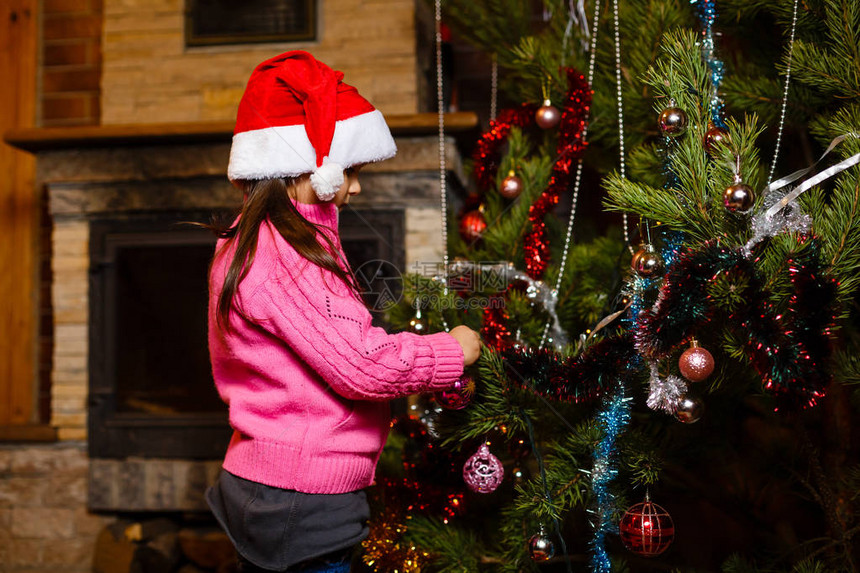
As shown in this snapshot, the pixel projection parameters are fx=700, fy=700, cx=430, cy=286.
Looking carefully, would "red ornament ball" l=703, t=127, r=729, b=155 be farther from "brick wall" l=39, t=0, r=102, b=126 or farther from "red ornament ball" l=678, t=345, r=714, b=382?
"brick wall" l=39, t=0, r=102, b=126

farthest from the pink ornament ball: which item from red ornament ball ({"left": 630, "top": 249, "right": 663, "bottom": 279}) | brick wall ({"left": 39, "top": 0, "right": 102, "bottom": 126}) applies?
brick wall ({"left": 39, "top": 0, "right": 102, "bottom": 126})

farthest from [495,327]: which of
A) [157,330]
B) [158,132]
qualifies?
[157,330]

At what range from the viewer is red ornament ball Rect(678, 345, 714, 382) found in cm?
82

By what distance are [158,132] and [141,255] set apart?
0.40 metres

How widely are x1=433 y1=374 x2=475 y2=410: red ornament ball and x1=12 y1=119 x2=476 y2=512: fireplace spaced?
96cm

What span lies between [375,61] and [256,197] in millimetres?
1118

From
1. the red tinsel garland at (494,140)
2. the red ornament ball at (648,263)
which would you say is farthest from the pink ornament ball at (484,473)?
the red tinsel garland at (494,140)

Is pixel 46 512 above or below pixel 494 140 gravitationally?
below

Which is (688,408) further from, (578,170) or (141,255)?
(141,255)

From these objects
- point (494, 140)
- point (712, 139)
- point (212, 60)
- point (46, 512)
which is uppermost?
point (212, 60)

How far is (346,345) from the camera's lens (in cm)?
92

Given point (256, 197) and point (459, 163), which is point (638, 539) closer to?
point (256, 197)

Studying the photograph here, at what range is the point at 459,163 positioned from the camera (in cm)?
198

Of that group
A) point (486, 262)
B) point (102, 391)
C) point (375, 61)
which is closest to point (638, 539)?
point (486, 262)
